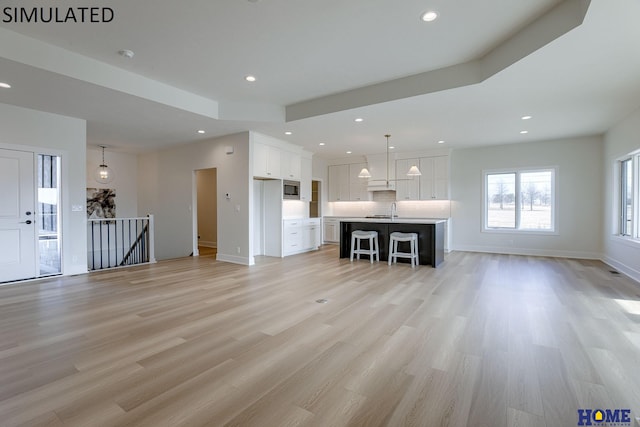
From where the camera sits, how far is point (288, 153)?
766 cm

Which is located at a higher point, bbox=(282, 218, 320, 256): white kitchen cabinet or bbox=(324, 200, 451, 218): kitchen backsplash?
bbox=(324, 200, 451, 218): kitchen backsplash

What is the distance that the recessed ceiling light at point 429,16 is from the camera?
2903 millimetres

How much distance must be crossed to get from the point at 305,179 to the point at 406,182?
288 centimetres

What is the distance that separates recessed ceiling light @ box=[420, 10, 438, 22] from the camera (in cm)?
290

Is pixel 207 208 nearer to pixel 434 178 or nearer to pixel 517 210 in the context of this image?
pixel 434 178

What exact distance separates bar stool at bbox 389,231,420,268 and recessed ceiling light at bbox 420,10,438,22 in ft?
12.9

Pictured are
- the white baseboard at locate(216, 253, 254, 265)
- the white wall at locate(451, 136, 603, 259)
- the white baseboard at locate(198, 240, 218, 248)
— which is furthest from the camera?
the white baseboard at locate(198, 240, 218, 248)

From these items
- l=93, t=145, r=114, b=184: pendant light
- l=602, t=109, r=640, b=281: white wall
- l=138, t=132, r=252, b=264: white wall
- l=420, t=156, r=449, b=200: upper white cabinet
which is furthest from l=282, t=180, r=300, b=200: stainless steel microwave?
l=602, t=109, r=640, b=281: white wall

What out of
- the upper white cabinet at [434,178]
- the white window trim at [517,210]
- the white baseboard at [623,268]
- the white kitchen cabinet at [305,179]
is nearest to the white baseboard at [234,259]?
the white kitchen cabinet at [305,179]

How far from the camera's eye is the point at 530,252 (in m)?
7.42

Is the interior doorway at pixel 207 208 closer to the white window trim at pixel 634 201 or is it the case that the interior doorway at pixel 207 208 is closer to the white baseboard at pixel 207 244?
the white baseboard at pixel 207 244

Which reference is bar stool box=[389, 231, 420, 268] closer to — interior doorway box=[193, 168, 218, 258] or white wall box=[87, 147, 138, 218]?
interior doorway box=[193, 168, 218, 258]

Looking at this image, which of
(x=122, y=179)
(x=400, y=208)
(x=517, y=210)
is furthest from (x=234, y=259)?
(x=517, y=210)

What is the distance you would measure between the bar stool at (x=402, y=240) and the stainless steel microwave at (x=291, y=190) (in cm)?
276
